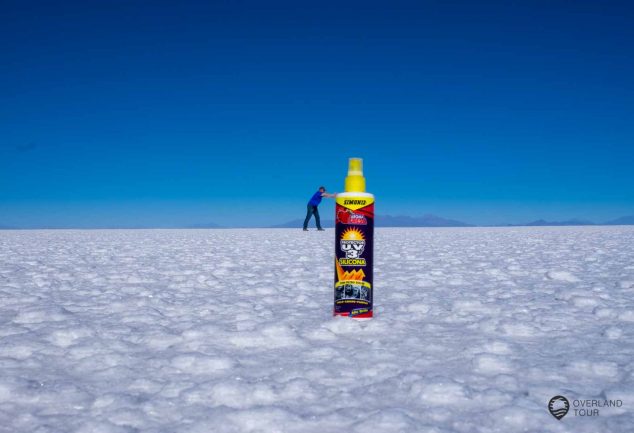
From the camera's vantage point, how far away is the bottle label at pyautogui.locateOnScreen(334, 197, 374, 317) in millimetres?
2506

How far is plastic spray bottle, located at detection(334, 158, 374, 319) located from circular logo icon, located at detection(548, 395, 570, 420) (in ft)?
3.90

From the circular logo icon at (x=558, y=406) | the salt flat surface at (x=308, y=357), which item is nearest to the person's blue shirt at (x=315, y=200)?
the salt flat surface at (x=308, y=357)

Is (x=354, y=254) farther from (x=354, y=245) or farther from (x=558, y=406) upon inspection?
(x=558, y=406)

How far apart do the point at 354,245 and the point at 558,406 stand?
1.29m

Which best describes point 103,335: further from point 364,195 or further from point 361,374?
point 364,195

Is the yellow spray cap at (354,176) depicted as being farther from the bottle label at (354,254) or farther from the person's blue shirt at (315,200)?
the person's blue shirt at (315,200)

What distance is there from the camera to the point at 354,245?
8.30 ft

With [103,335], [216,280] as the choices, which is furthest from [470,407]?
[216,280]

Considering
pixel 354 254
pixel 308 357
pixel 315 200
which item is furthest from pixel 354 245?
pixel 315 200

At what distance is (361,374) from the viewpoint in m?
1.76

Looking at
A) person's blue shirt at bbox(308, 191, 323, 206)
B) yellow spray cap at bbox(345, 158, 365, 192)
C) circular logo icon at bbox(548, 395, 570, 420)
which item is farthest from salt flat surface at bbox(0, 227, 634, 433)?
person's blue shirt at bbox(308, 191, 323, 206)

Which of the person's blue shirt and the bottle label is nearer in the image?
the bottle label

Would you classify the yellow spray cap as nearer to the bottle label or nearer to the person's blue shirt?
the bottle label

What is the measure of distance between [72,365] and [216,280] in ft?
7.67
